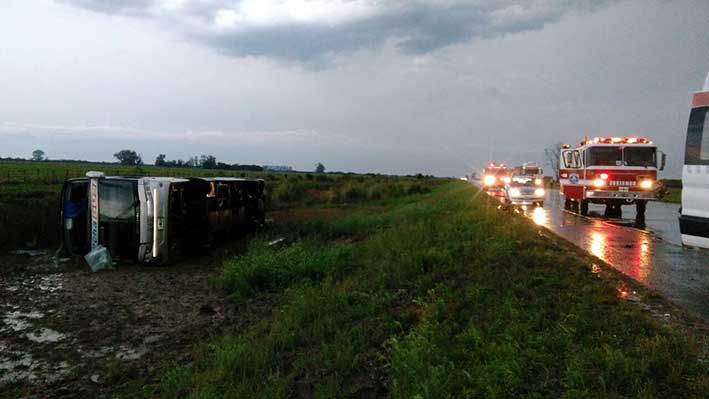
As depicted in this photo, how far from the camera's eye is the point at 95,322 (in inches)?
351

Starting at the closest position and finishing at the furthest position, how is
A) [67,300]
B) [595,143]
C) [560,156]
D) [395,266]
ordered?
[395,266] < [67,300] < [595,143] < [560,156]

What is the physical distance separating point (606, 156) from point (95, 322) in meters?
16.1

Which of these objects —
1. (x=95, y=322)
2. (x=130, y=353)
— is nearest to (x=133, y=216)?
(x=95, y=322)

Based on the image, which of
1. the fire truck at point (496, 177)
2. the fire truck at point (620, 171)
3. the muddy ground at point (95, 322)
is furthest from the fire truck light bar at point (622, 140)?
the fire truck at point (496, 177)

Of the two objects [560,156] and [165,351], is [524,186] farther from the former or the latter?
[165,351]

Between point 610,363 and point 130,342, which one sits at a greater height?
point 610,363

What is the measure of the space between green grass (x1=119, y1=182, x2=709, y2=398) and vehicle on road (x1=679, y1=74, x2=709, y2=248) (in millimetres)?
1280

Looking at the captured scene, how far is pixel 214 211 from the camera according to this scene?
1631 centimetres

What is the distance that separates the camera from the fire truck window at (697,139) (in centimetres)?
658

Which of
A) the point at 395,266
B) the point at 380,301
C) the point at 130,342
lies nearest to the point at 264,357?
the point at 380,301

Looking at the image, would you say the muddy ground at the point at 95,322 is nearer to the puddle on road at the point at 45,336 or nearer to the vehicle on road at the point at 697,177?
the puddle on road at the point at 45,336

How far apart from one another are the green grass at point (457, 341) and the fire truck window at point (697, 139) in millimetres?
1939

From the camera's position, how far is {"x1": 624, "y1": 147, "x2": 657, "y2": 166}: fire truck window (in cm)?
1755

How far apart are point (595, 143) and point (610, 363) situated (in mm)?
15665
